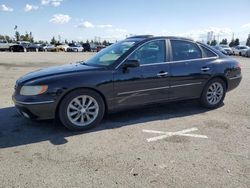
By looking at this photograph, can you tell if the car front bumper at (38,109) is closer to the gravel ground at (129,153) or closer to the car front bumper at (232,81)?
the gravel ground at (129,153)

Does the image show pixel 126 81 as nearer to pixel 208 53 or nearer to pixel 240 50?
pixel 208 53

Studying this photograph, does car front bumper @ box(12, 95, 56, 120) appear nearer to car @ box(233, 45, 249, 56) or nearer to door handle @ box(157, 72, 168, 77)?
door handle @ box(157, 72, 168, 77)

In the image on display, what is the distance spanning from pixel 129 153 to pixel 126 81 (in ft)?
4.93

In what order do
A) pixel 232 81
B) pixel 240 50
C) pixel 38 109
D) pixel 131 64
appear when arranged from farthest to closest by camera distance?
pixel 240 50
pixel 232 81
pixel 131 64
pixel 38 109

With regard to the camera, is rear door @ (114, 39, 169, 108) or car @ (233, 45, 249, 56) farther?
car @ (233, 45, 249, 56)

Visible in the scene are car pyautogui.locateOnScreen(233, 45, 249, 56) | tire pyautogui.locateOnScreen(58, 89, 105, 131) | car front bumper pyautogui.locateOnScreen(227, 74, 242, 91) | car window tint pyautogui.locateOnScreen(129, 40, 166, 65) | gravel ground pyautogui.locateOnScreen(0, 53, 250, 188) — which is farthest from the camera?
car pyautogui.locateOnScreen(233, 45, 249, 56)

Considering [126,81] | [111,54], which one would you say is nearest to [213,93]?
[126,81]

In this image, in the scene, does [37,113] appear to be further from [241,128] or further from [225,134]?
[241,128]

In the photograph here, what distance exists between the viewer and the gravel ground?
9.99 feet

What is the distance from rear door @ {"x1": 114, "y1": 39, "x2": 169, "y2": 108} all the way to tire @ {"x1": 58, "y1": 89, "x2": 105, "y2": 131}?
38 cm

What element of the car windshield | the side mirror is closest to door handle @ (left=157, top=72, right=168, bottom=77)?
the side mirror

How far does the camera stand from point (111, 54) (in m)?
5.29

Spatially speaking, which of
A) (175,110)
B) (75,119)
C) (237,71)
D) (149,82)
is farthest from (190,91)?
(75,119)

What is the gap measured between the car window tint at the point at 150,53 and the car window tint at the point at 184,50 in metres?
0.27
